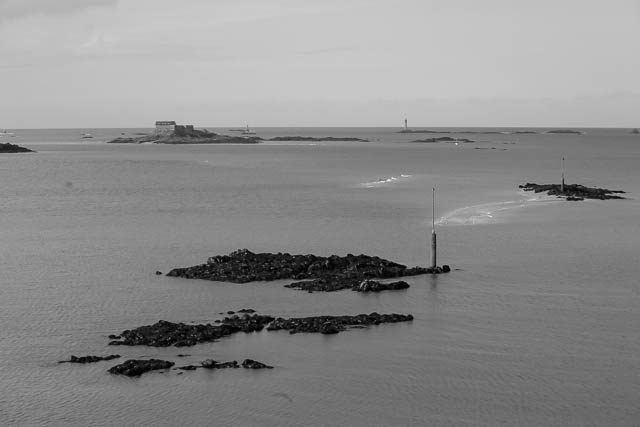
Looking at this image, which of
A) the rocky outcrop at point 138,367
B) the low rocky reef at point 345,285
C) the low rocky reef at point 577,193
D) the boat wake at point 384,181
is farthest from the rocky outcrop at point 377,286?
the boat wake at point 384,181

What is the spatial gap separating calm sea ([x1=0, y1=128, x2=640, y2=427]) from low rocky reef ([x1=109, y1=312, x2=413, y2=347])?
0.49m

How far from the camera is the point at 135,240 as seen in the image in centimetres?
4759

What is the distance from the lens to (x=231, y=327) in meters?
27.3

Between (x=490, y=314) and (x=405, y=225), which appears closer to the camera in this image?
(x=490, y=314)

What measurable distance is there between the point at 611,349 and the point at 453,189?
56.5 meters

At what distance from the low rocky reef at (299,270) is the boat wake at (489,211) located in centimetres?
1789

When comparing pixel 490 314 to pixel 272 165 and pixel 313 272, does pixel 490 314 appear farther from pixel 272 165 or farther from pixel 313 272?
pixel 272 165

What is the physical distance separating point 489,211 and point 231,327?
37.5 metres

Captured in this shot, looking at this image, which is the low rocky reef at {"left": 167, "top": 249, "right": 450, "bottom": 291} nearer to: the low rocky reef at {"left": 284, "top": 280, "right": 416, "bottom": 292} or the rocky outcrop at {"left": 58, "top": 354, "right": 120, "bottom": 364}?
the low rocky reef at {"left": 284, "top": 280, "right": 416, "bottom": 292}

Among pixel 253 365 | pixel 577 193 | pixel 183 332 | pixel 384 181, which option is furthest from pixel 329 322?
pixel 384 181

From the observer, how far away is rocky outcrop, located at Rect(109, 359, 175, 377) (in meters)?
23.4

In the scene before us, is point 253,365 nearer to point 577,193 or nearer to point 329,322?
point 329,322

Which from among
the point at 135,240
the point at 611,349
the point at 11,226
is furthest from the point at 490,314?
the point at 11,226

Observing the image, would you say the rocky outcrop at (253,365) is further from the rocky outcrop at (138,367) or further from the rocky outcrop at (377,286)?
the rocky outcrop at (377,286)
